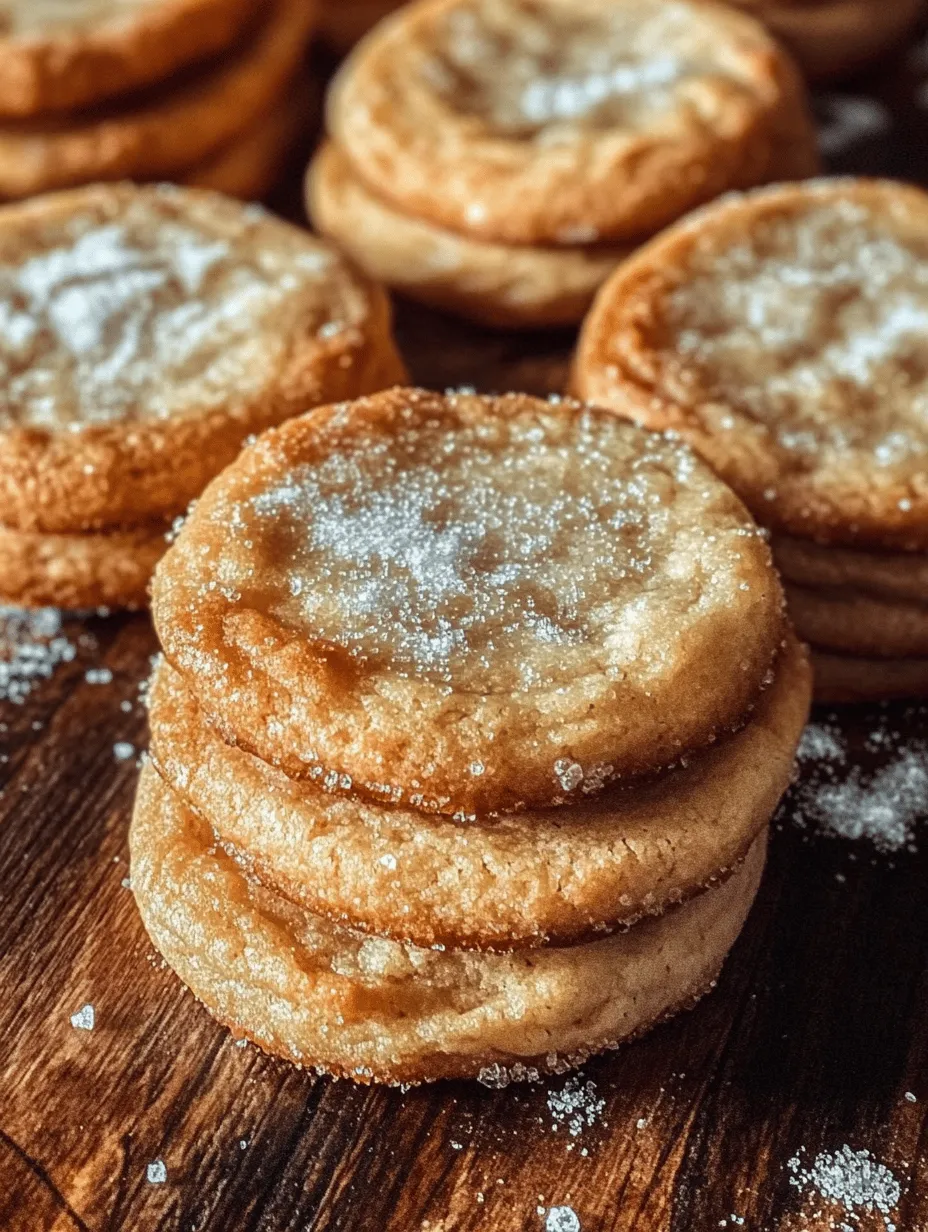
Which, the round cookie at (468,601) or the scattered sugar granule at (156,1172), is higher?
the round cookie at (468,601)

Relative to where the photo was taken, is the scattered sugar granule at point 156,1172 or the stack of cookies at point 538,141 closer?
the scattered sugar granule at point 156,1172

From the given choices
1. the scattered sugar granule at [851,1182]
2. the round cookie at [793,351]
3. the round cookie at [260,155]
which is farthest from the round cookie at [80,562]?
the scattered sugar granule at [851,1182]

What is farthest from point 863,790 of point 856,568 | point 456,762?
point 456,762

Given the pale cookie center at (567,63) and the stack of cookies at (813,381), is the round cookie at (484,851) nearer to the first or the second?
the stack of cookies at (813,381)

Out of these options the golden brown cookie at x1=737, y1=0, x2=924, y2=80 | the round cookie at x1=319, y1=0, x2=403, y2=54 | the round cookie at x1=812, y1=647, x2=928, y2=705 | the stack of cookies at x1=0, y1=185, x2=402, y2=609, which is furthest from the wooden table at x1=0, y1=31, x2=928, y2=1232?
the round cookie at x1=319, y1=0, x2=403, y2=54

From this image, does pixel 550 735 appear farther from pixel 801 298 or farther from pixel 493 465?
pixel 801 298

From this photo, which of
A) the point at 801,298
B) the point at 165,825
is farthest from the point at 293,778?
the point at 801,298
